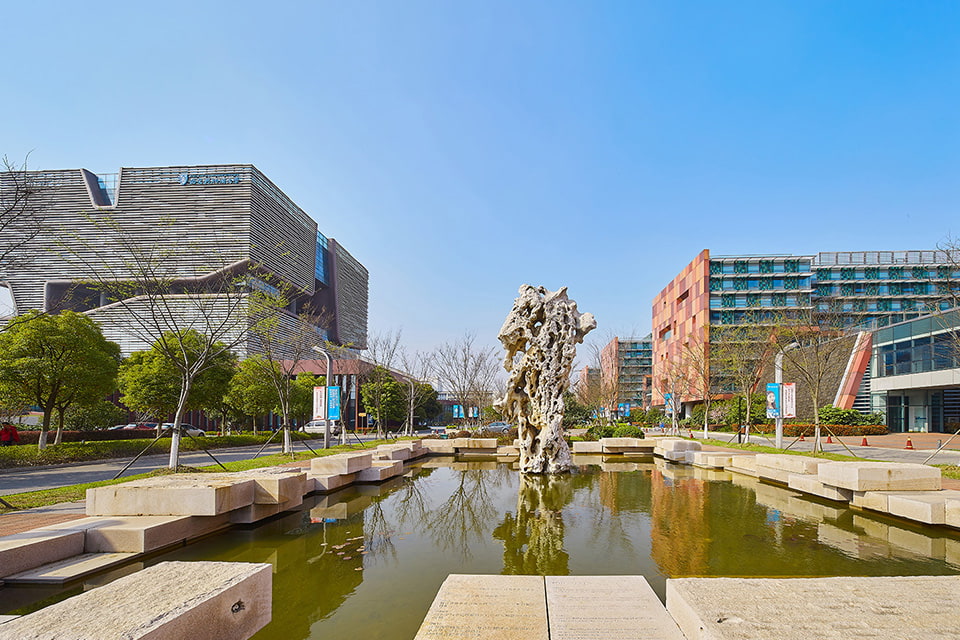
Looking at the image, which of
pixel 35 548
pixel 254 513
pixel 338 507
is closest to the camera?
pixel 35 548

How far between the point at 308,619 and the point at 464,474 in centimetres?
1140

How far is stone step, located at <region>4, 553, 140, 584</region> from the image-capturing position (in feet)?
18.0

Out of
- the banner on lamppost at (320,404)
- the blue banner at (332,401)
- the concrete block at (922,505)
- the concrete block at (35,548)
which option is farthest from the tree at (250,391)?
the concrete block at (922,505)

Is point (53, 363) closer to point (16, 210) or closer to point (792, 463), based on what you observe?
point (16, 210)

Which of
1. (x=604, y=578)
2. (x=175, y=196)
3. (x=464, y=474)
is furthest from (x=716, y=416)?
(x=175, y=196)

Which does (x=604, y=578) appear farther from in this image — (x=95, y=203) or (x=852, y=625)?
(x=95, y=203)

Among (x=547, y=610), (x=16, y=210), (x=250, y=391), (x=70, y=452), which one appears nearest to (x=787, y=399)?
(x=547, y=610)

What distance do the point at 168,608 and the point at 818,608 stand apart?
171 inches

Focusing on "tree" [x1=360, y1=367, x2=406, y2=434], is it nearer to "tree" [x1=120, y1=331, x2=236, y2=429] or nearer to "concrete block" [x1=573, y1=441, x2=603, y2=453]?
"tree" [x1=120, y1=331, x2=236, y2=429]

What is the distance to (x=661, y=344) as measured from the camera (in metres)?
70.9

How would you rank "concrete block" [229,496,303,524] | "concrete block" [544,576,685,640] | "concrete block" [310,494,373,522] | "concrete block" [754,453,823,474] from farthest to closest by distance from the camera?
"concrete block" [754,453,823,474] → "concrete block" [310,494,373,522] → "concrete block" [229,496,303,524] → "concrete block" [544,576,685,640]

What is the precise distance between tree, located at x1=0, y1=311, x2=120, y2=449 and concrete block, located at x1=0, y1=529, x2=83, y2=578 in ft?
48.4

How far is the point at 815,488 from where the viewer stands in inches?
440

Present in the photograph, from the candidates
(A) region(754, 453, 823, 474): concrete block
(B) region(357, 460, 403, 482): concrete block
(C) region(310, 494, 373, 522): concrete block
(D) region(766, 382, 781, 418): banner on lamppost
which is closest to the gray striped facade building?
(B) region(357, 460, 403, 482): concrete block
